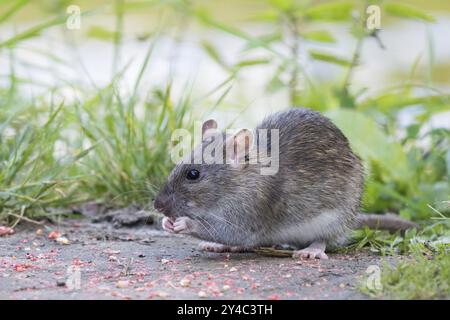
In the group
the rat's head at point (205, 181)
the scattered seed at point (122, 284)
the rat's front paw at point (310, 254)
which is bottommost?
the scattered seed at point (122, 284)

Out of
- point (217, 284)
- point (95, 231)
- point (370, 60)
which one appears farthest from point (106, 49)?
point (217, 284)

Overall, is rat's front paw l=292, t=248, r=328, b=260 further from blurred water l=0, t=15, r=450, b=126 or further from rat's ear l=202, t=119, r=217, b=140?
blurred water l=0, t=15, r=450, b=126

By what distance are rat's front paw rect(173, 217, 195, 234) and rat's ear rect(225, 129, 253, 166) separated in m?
0.48

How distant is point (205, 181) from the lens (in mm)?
5277

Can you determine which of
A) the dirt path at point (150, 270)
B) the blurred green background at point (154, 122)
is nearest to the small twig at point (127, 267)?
the dirt path at point (150, 270)

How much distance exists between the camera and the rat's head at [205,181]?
17.1 feet

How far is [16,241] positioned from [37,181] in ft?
1.64

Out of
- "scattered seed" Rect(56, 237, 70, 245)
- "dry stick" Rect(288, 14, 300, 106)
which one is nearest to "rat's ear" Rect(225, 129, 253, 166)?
"scattered seed" Rect(56, 237, 70, 245)

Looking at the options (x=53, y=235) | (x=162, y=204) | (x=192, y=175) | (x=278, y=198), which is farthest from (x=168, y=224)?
(x=53, y=235)

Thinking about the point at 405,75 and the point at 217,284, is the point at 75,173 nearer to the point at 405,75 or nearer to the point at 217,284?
the point at 217,284

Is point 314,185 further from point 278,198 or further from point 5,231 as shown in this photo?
point 5,231

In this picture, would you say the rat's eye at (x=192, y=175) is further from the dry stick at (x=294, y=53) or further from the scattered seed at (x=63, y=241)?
the dry stick at (x=294, y=53)

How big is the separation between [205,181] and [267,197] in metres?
0.41
